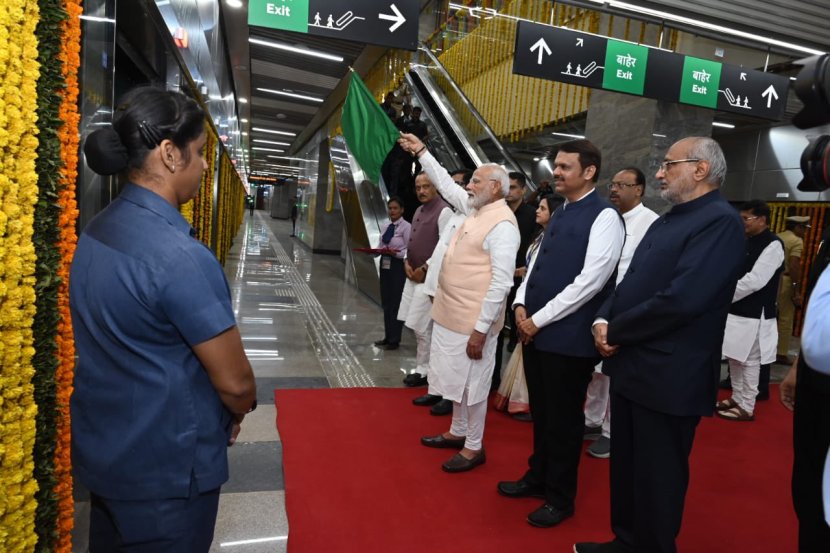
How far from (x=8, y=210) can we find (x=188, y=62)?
3.71 meters

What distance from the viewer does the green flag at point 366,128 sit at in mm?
4559

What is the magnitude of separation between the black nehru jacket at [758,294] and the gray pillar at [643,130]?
6.58 ft

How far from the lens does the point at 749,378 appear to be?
4.14 meters

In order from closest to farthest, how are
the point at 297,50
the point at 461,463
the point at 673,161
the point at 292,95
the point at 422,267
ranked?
1. the point at 673,161
2. the point at 461,463
3. the point at 422,267
4. the point at 297,50
5. the point at 292,95

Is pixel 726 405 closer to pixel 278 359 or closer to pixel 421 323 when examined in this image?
pixel 421 323

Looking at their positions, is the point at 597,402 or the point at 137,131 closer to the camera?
the point at 137,131

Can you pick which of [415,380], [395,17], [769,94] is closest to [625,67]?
[769,94]

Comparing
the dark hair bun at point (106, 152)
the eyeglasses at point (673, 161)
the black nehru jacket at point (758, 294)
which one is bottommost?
the black nehru jacket at point (758, 294)

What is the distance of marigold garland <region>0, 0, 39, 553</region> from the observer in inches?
58.2

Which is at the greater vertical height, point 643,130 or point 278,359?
point 643,130

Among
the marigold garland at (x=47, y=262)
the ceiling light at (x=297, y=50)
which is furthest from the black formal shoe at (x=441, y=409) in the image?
the ceiling light at (x=297, y=50)

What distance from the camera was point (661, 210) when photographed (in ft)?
20.4

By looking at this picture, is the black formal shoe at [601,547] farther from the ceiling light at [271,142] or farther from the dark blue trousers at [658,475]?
the ceiling light at [271,142]

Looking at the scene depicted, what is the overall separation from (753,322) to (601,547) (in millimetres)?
2893
